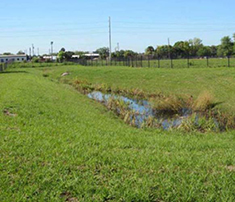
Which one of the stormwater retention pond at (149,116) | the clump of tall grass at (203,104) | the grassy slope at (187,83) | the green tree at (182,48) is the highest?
the green tree at (182,48)

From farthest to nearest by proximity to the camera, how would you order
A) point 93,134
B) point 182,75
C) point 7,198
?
1. point 182,75
2. point 93,134
3. point 7,198

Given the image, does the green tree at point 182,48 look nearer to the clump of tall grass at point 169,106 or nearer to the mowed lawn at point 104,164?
the clump of tall grass at point 169,106

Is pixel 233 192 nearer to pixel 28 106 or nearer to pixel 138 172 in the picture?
pixel 138 172

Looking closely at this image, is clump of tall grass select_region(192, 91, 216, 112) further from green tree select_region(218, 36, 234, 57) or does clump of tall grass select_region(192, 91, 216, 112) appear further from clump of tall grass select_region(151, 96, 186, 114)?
green tree select_region(218, 36, 234, 57)

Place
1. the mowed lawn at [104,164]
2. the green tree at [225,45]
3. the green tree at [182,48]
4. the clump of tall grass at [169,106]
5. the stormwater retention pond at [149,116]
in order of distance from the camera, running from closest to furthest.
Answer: the mowed lawn at [104,164]
the stormwater retention pond at [149,116]
the clump of tall grass at [169,106]
the green tree at [225,45]
the green tree at [182,48]

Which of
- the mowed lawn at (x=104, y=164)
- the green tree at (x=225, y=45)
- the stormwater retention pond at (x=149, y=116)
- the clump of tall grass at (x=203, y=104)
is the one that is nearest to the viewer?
the mowed lawn at (x=104, y=164)

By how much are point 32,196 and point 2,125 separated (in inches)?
171

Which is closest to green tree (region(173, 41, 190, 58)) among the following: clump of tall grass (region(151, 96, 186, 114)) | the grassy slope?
the grassy slope

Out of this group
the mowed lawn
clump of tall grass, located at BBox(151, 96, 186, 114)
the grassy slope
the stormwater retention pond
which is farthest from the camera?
the grassy slope

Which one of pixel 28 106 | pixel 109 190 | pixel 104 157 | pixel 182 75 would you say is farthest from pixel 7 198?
pixel 182 75

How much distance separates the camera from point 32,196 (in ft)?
14.3

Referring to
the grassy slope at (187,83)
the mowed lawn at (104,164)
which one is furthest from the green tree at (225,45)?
the mowed lawn at (104,164)

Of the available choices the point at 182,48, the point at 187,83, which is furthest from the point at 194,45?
the point at 187,83

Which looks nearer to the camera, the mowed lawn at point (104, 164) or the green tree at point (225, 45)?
the mowed lawn at point (104, 164)
